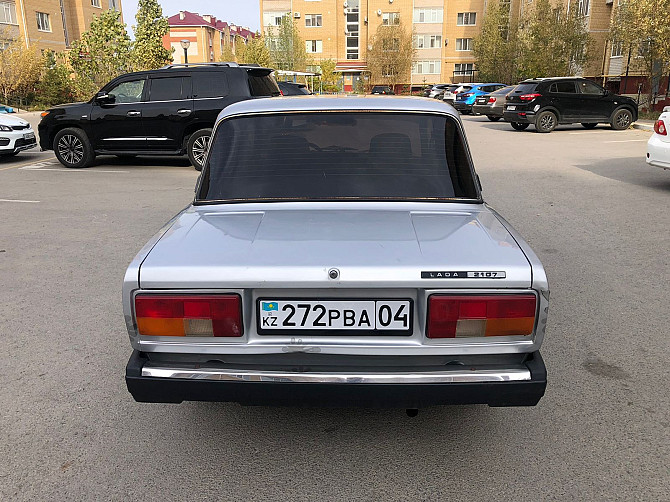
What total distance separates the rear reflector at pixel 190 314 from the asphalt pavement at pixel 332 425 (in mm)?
719

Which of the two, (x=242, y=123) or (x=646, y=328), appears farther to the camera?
(x=646, y=328)

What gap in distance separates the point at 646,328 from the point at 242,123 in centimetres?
325

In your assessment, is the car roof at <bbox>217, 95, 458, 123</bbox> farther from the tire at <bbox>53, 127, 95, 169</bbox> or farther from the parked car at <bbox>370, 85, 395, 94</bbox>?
the parked car at <bbox>370, 85, 395, 94</bbox>

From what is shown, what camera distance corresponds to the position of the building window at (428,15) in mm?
70375

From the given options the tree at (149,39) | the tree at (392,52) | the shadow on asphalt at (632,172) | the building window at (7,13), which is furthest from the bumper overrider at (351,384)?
the tree at (392,52)

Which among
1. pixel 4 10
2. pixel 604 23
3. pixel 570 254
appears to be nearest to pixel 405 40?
pixel 604 23

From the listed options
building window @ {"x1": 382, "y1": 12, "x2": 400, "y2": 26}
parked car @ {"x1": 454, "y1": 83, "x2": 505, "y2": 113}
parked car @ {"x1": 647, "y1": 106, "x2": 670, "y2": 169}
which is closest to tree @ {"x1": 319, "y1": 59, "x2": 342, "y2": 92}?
building window @ {"x1": 382, "y1": 12, "x2": 400, "y2": 26}

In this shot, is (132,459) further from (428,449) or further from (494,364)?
(494,364)

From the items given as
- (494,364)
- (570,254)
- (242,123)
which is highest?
(242,123)

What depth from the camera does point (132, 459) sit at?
9.58ft

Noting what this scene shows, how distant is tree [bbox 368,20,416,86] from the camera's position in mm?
66875

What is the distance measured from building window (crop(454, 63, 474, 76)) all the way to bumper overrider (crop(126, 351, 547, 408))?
234 feet

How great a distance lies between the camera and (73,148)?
13.0m

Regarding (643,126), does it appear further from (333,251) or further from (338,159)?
(333,251)
